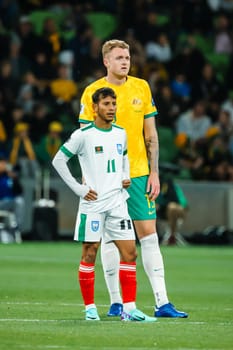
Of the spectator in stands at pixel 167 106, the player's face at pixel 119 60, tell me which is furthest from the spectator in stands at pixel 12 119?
the player's face at pixel 119 60

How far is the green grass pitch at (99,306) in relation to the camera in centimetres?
918

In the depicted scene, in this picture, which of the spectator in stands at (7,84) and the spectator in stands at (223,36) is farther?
the spectator in stands at (223,36)

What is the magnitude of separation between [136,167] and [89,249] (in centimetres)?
103

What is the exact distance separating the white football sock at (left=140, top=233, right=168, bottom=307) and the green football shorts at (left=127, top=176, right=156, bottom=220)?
0.19m

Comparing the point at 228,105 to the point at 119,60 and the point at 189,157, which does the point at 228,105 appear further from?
the point at 119,60

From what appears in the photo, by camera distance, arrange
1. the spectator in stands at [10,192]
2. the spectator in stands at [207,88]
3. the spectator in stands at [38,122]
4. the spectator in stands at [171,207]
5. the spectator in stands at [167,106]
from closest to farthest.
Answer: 1. the spectator in stands at [10,192]
2. the spectator in stands at [171,207]
3. the spectator in stands at [38,122]
4. the spectator in stands at [167,106]
5. the spectator in stands at [207,88]

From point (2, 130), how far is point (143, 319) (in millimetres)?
16319

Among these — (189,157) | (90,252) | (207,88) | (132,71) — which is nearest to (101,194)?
(90,252)

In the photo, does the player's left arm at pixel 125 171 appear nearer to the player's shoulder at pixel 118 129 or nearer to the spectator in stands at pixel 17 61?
the player's shoulder at pixel 118 129

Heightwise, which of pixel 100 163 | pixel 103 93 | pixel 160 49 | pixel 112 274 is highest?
pixel 160 49

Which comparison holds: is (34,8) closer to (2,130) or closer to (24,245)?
(2,130)

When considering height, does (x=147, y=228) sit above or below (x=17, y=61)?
below

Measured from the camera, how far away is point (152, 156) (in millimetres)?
11477

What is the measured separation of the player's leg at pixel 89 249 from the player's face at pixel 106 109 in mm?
786
